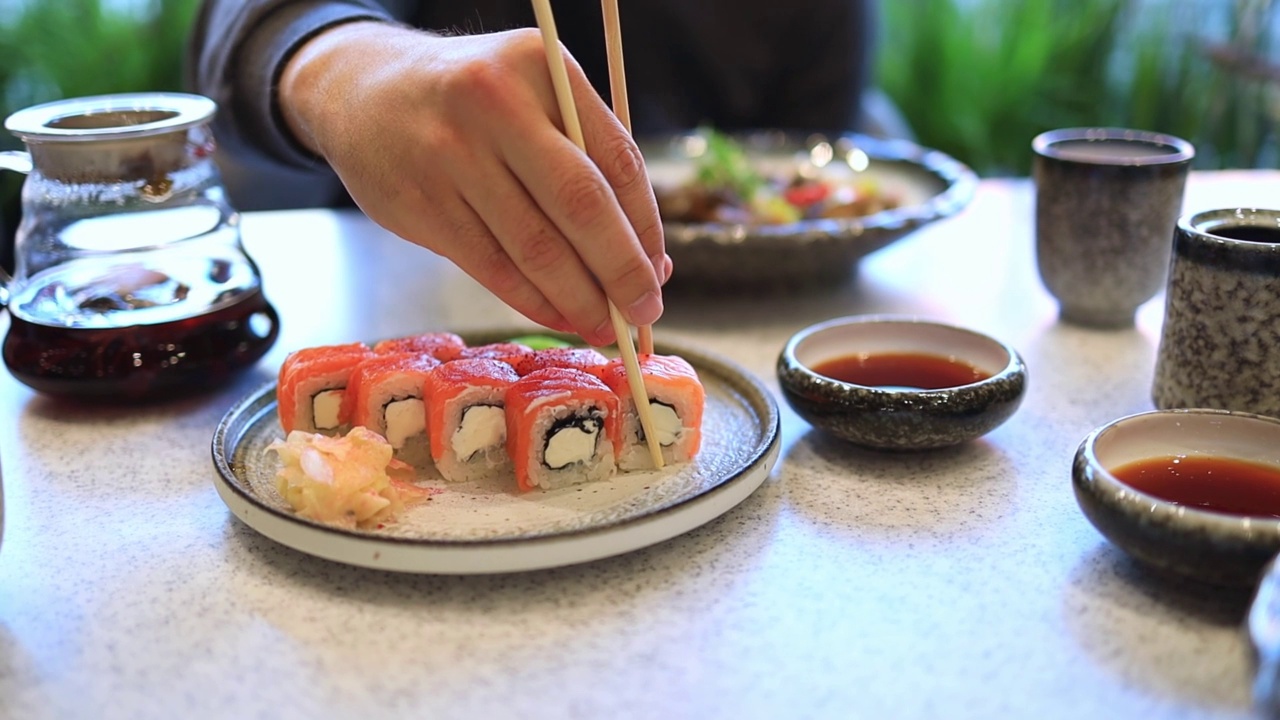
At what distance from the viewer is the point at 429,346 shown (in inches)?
54.0

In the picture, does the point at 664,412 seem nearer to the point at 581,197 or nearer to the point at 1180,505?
the point at 581,197

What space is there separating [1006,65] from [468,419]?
12.7 ft

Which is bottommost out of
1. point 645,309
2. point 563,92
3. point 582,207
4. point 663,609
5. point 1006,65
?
point 663,609

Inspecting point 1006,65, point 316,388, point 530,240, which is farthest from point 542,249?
point 1006,65

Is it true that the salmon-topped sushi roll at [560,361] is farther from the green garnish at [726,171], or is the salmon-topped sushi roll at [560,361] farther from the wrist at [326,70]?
the green garnish at [726,171]

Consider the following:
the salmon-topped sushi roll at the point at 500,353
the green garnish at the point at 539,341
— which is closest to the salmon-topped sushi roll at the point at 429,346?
the salmon-topped sushi roll at the point at 500,353

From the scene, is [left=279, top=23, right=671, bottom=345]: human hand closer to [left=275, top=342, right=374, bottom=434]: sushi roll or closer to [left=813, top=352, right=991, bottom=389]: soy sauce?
[left=275, top=342, right=374, bottom=434]: sushi roll

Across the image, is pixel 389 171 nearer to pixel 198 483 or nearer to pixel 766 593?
pixel 198 483

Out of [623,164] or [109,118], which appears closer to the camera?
[623,164]

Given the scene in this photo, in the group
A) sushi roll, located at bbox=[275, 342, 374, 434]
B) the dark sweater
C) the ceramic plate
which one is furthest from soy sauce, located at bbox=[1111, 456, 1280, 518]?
the dark sweater

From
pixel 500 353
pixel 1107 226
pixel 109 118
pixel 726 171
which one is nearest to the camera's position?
pixel 500 353

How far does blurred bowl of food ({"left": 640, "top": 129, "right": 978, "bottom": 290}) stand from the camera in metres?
1.78

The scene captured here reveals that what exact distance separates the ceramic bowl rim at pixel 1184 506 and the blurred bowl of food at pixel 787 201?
2.31 feet

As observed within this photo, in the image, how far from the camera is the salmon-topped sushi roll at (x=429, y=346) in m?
1.36
